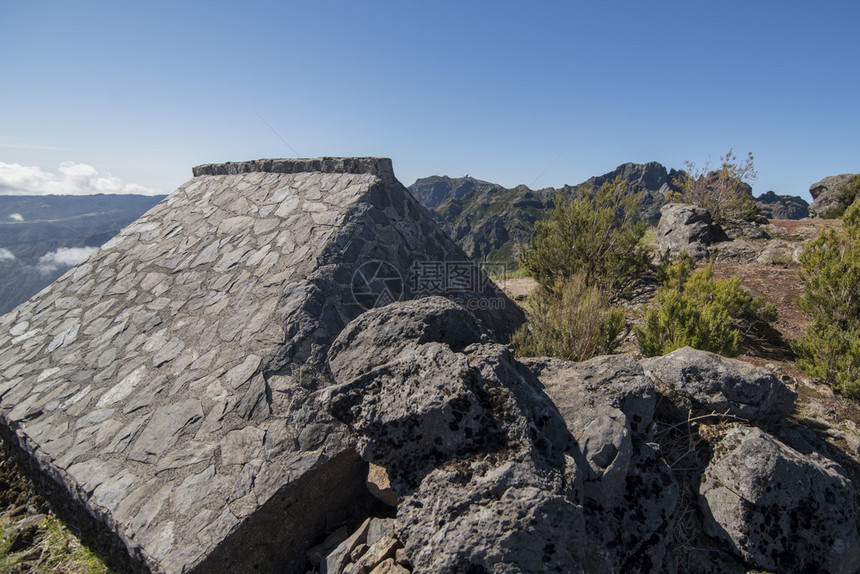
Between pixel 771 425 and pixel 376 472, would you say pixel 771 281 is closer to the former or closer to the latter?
pixel 771 425

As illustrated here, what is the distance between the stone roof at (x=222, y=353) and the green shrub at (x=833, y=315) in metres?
3.16

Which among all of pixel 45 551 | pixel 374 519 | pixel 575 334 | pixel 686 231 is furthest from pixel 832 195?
pixel 45 551

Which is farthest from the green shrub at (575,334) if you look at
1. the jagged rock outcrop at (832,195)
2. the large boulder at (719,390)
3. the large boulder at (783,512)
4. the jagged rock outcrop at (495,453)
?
the jagged rock outcrop at (832,195)

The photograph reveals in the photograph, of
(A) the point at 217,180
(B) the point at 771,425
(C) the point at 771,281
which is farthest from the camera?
(C) the point at 771,281

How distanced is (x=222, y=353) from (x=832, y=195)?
81.9 ft

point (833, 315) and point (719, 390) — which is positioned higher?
point (833, 315)

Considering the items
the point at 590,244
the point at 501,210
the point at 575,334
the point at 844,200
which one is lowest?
the point at 575,334

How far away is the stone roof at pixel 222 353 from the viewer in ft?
8.00

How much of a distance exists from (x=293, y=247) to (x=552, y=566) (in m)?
3.42

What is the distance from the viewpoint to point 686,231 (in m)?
11.6

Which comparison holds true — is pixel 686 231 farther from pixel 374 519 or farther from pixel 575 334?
pixel 374 519

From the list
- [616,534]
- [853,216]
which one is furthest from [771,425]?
[853,216]

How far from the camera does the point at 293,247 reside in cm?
411

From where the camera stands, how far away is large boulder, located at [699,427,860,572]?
2.37 m
